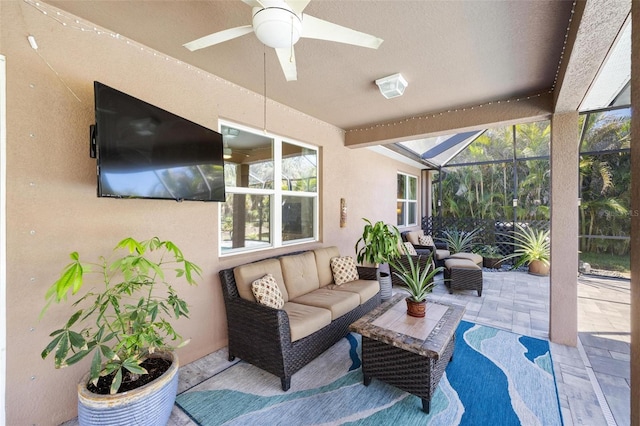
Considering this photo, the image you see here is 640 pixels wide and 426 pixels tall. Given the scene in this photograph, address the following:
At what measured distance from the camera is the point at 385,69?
2570 mm

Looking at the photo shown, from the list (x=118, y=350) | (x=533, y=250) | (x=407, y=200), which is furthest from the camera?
(x=407, y=200)

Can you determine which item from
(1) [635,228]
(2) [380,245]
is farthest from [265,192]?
(1) [635,228]

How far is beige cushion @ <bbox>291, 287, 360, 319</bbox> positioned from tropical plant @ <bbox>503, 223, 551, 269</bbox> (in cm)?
485

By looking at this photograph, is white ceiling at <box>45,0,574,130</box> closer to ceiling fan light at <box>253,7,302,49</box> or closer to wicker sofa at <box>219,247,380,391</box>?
ceiling fan light at <box>253,7,302,49</box>

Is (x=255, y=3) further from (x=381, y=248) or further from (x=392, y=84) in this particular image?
(x=381, y=248)

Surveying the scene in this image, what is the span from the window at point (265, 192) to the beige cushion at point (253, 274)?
39 cm

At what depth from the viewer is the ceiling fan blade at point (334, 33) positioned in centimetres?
146

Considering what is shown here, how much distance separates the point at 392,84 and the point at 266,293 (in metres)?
2.39

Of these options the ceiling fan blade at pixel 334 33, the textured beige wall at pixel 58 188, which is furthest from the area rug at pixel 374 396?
the ceiling fan blade at pixel 334 33

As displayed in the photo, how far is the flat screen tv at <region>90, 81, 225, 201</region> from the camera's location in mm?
1726

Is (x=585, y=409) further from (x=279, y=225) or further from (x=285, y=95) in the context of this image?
(x=285, y=95)

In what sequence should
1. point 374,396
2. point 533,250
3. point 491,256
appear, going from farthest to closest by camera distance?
point 491,256 < point 533,250 < point 374,396

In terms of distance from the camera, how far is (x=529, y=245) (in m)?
6.07

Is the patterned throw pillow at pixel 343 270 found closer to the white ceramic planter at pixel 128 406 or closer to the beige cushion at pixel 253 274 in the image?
the beige cushion at pixel 253 274
